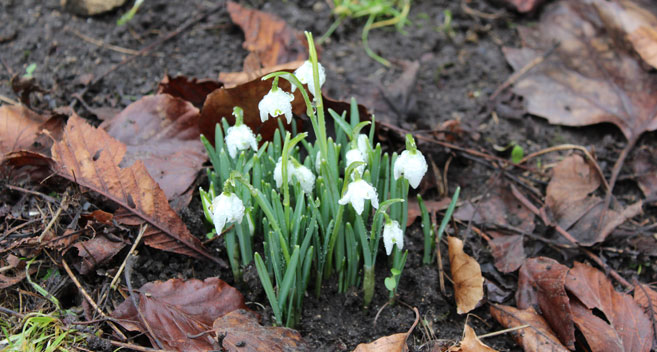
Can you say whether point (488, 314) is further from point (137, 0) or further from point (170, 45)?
point (137, 0)

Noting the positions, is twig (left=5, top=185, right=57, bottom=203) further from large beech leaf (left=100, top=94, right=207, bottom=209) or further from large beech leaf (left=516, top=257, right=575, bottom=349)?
large beech leaf (left=516, top=257, right=575, bottom=349)

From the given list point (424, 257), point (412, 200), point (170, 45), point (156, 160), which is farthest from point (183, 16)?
point (424, 257)

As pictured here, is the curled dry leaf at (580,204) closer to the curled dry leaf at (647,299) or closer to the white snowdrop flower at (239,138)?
the curled dry leaf at (647,299)

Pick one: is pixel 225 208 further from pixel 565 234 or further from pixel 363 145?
pixel 565 234

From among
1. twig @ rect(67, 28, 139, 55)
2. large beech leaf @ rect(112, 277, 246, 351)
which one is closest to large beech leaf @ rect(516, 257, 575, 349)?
large beech leaf @ rect(112, 277, 246, 351)

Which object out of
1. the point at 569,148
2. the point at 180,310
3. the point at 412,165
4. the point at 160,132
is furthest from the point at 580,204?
the point at 160,132

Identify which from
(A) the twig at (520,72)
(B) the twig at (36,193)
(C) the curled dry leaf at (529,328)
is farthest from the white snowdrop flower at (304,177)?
(A) the twig at (520,72)

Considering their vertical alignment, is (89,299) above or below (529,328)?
above
